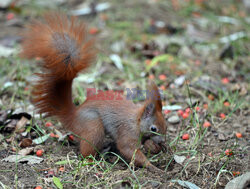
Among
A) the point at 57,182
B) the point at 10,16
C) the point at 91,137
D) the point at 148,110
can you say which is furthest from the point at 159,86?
the point at 10,16

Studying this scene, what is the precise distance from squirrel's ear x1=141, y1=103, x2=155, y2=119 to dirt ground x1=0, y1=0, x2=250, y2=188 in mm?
327

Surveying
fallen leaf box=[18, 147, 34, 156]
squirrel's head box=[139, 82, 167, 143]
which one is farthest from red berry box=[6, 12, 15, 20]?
squirrel's head box=[139, 82, 167, 143]

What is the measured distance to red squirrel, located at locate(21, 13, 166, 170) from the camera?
9.22ft

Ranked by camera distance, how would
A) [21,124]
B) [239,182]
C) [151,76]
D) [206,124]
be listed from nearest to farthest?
[239,182] → [21,124] → [206,124] → [151,76]

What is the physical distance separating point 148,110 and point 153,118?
0.27 ft

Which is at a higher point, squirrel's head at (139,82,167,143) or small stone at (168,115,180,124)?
Result: squirrel's head at (139,82,167,143)

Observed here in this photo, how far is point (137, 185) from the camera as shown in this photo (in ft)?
7.90

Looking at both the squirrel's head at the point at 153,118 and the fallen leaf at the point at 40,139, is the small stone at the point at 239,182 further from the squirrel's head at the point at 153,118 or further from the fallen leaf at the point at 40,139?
the fallen leaf at the point at 40,139

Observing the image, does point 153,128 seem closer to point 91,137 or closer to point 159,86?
point 91,137

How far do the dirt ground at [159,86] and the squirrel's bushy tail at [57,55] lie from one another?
0.29 m

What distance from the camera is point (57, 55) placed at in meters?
2.79

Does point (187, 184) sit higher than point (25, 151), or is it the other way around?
point (25, 151)

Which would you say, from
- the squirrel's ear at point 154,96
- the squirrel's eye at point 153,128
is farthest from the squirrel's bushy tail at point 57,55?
the squirrel's eye at point 153,128

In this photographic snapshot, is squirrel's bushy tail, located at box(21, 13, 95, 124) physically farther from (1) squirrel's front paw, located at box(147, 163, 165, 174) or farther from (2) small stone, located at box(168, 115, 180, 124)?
(2) small stone, located at box(168, 115, 180, 124)
